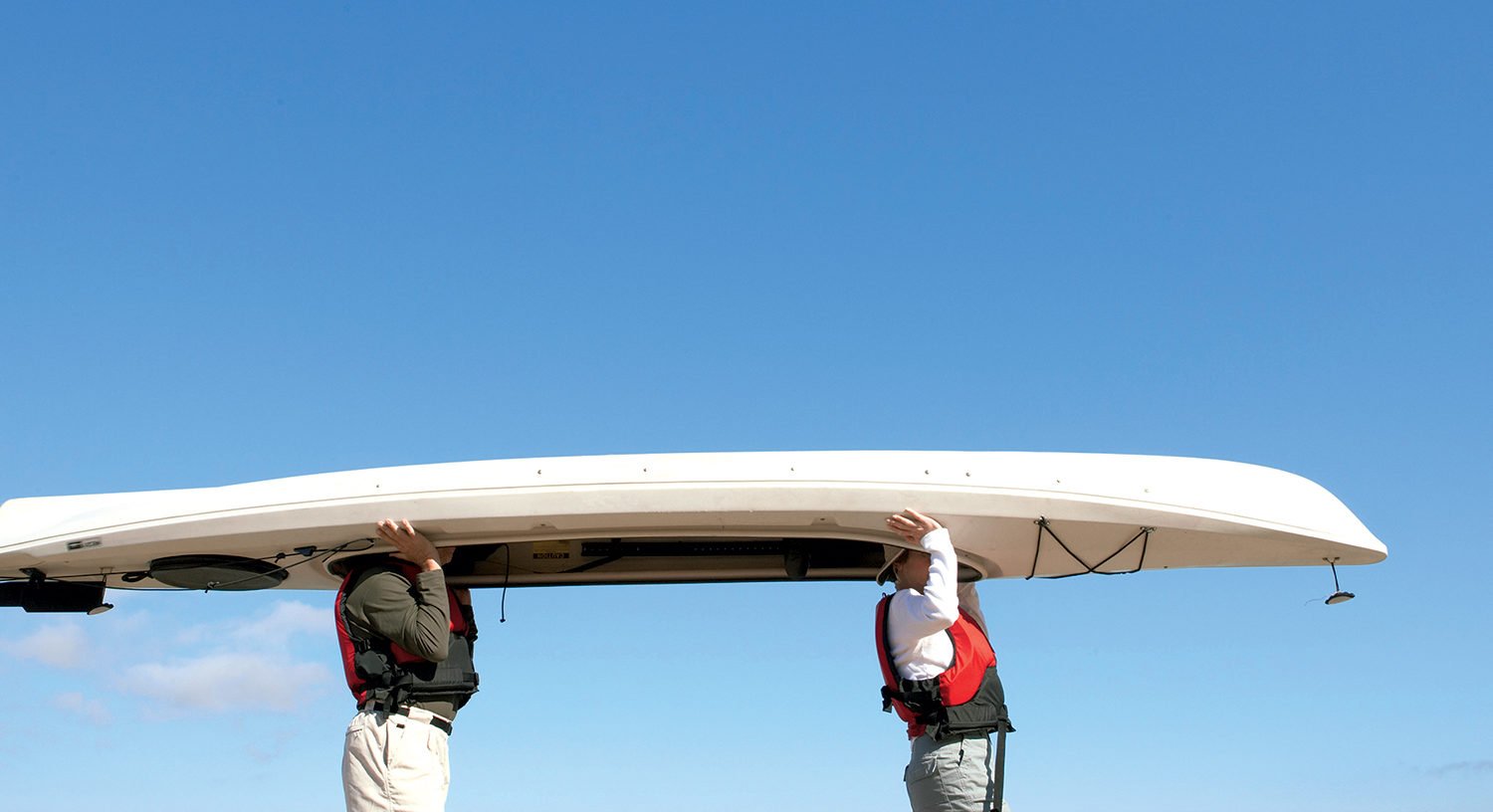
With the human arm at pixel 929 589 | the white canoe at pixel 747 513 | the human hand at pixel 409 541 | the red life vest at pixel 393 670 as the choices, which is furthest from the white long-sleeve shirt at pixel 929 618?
the human hand at pixel 409 541

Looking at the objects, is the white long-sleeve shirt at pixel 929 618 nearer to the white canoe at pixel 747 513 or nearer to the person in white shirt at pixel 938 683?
the person in white shirt at pixel 938 683

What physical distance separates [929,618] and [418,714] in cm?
226

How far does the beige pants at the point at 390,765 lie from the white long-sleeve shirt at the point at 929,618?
82.2 inches

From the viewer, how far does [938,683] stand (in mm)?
5867

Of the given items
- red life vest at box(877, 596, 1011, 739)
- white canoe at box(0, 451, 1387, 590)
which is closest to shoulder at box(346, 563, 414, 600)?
white canoe at box(0, 451, 1387, 590)

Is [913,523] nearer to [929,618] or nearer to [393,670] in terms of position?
[929,618]

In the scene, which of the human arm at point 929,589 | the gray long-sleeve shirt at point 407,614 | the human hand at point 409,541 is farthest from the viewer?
the human hand at point 409,541

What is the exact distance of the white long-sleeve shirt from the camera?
5.66 meters

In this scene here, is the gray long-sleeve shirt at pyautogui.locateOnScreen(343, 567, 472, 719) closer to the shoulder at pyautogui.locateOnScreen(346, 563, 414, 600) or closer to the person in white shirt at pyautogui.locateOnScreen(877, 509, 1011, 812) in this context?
the shoulder at pyautogui.locateOnScreen(346, 563, 414, 600)

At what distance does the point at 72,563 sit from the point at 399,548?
184 cm

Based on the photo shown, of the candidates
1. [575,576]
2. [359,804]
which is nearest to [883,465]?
[575,576]

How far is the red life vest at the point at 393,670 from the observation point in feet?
19.2

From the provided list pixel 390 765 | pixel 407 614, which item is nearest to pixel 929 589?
pixel 407 614

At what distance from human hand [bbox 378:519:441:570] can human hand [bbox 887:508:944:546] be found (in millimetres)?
2071
